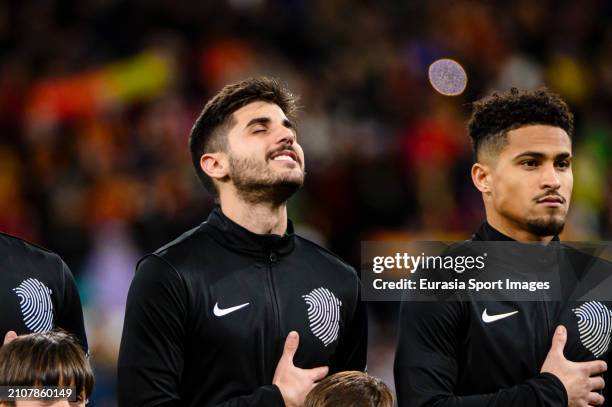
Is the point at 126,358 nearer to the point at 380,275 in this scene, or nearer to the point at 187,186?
the point at 380,275

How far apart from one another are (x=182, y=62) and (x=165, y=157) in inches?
52.0

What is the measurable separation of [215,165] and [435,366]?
3.59 feet

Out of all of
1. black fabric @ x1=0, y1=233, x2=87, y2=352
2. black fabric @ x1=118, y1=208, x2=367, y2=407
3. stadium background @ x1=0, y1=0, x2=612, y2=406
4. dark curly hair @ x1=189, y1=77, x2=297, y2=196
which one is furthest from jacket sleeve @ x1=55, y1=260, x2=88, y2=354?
stadium background @ x1=0, y1=0, x2=612, y2=406

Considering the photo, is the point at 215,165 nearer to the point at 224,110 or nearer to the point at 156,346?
the point at 224,110

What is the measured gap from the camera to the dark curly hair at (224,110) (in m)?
4.02

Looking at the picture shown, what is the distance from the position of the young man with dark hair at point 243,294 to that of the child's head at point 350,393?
0.35 feet

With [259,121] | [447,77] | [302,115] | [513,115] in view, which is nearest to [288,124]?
[259,121]

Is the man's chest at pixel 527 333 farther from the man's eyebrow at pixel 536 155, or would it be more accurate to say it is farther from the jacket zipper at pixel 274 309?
the jacket zipper at pixel 274 309

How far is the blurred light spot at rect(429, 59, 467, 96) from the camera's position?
8.91 meters

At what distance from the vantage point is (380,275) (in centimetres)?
405

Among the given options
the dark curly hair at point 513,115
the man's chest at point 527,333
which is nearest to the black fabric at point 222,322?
the man's chest at point 527,333

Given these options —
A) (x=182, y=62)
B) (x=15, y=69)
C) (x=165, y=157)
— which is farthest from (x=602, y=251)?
(x=15, y=69)

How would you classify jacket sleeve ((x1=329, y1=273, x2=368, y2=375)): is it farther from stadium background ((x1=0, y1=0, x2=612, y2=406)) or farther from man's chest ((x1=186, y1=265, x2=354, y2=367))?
stadium background ((x1=0, y1=0, x2=612, y2=406))

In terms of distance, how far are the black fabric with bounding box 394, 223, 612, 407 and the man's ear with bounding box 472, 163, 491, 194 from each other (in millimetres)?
438
